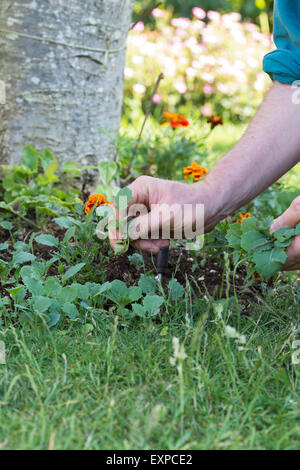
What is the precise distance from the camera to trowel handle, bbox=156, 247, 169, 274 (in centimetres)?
190

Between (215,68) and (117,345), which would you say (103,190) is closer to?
(117,345)

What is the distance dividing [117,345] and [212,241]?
0.80 metres

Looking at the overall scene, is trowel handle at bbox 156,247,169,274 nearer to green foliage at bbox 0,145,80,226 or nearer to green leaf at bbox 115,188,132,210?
green leaf at bbox 115,188,132,210

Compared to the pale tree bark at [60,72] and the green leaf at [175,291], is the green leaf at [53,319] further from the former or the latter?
the pale tree bark at [60,72]

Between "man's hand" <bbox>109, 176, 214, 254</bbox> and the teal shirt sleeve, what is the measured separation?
51 centimetres

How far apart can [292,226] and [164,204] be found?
0.40 meters

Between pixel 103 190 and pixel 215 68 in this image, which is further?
pixel 215 68

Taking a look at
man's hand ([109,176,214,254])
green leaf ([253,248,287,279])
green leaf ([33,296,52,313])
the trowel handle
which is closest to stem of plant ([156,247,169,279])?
the trowel handle

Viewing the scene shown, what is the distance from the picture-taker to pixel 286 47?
193 cm

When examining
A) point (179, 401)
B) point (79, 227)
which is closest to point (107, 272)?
point (79, 227)

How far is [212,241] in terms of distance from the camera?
7.23 ft

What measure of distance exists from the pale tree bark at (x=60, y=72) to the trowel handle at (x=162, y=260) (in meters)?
0.91

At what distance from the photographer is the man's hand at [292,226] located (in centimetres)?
160

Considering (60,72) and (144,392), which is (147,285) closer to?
(144,392)
